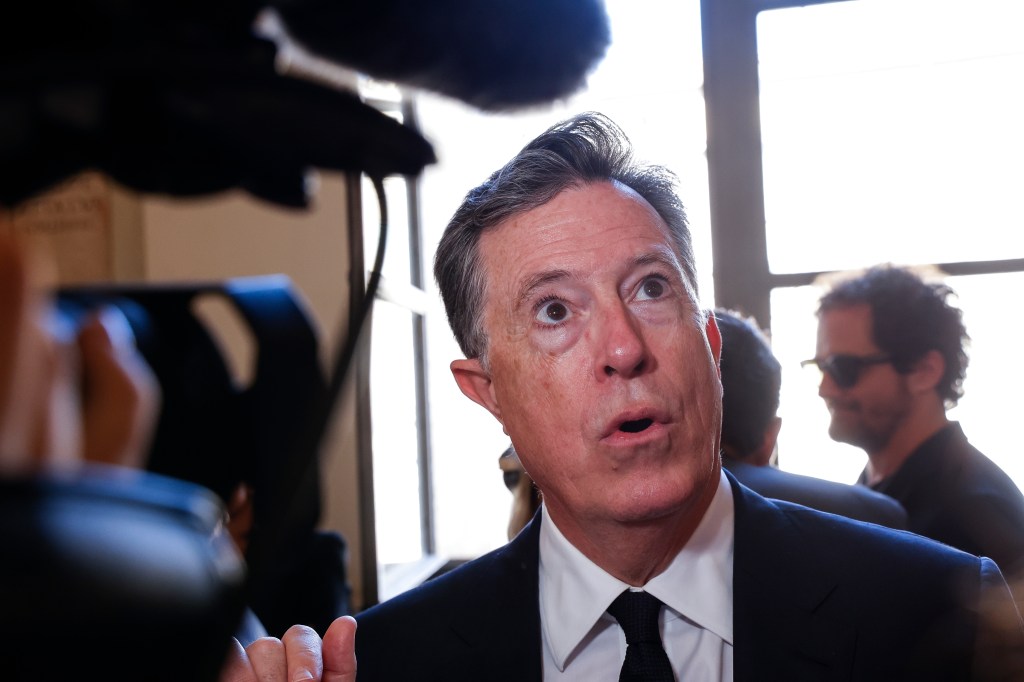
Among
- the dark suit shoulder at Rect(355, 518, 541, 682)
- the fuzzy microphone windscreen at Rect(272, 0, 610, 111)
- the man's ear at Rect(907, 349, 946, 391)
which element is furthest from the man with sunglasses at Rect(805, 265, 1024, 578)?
the fuzzy microphone windscreen at Rect(272, 0, 610, 111)

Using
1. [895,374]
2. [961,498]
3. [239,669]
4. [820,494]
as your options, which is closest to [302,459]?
[239,669]

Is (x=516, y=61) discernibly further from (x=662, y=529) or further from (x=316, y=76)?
(x=662, y=529)

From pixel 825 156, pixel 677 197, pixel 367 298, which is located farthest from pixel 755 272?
pixel 367 298

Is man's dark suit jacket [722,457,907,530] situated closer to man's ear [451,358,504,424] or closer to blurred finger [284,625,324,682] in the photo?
man's ear [451,358,504,424]

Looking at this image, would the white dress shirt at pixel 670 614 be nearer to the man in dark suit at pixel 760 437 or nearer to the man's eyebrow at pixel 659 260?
the man's eyebrow at pixel 659 260

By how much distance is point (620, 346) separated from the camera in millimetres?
1271

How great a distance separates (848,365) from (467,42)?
2597mm

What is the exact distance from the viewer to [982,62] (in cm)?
341

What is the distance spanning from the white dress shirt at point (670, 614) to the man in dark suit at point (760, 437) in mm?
569

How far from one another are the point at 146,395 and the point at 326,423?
0.17 ft

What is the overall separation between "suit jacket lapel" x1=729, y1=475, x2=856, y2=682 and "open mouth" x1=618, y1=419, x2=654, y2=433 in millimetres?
222

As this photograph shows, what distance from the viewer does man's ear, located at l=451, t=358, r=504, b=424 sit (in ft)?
4.90

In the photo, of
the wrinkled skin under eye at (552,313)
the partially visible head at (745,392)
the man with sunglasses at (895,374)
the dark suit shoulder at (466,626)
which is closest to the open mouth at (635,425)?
the wrinkled skin under eye at (552,313)

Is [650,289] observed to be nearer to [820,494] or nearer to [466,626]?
[466,626]
